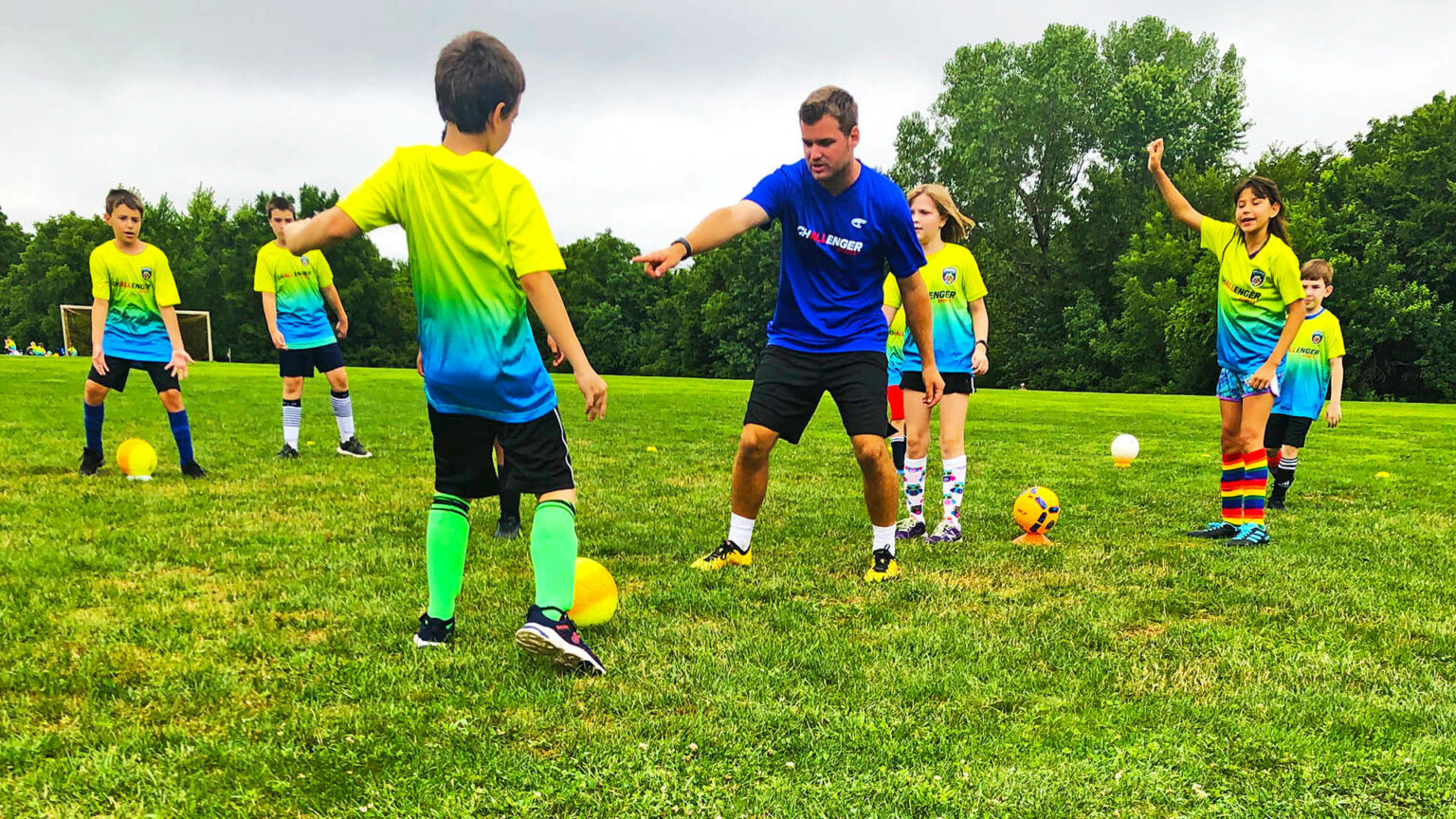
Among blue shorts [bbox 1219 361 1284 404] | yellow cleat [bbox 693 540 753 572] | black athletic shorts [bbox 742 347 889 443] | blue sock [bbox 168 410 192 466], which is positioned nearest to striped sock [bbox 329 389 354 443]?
blue sock [bbox 168 410 192 466]

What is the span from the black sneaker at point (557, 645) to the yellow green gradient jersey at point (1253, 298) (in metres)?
4.90

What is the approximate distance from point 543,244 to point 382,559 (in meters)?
2.45

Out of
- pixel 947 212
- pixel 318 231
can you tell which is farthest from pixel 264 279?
pixel 947 212


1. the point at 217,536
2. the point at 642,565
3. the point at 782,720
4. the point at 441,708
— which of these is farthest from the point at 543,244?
the point at 217,536

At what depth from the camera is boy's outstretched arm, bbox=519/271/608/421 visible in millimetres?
3246

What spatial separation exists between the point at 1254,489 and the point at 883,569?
2.92m

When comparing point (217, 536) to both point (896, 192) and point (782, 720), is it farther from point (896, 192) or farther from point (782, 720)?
point (896, 192)

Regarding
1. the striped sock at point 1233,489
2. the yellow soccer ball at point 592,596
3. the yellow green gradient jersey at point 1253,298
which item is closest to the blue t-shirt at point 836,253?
the yellow soccer ball at point 592,596

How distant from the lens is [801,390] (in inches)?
192

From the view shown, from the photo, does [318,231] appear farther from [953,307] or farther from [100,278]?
[100,278]

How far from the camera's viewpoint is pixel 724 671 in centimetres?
332

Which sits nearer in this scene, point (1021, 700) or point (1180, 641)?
point (1021, 700)

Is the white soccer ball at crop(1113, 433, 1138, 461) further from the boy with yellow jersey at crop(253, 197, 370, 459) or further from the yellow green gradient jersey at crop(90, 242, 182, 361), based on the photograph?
the yellow green gradient jersey at crop(90, 242, 182, 361)

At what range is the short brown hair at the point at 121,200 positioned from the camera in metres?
7.06
